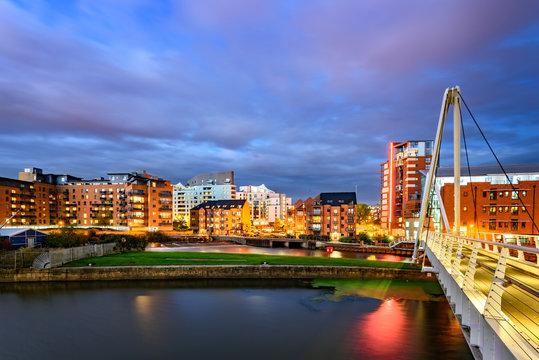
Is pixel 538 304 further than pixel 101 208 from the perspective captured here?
No

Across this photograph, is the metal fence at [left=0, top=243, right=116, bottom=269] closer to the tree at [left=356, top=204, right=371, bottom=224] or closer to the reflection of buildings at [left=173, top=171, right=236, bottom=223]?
the reflection of buildings at [left=173, top=171, right=236, bottom=223]

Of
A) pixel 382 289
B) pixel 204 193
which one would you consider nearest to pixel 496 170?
pixel 382 289

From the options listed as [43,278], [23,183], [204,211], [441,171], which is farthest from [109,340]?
[23,183]

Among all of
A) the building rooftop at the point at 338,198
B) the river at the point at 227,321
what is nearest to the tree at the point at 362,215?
the building rooftop at the point at 338,198

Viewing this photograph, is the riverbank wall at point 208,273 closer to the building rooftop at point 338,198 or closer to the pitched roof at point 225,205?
the building rooftop at point 338,198

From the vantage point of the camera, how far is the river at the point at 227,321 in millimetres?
20203

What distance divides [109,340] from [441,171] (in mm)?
76188

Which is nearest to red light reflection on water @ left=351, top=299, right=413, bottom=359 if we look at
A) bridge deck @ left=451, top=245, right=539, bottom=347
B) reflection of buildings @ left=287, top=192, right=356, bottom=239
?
bridge deck @ left=451, top=245, right=539, bottom=347

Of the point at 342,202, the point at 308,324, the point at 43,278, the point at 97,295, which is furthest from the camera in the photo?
the point at 342,202

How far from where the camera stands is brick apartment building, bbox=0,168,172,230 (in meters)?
101

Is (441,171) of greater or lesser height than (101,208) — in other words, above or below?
above

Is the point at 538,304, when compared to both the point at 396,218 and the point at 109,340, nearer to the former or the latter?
the point at 109,340

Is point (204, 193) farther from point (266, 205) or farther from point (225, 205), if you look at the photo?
point (225, 205)

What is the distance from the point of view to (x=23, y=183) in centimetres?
10606
